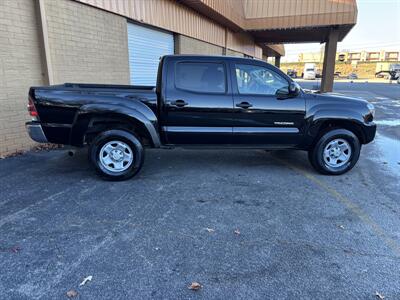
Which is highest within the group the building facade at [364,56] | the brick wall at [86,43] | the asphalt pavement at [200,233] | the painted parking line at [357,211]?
the building facade at [364,56]

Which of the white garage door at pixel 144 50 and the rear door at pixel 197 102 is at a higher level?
the white garage door at pixel 144 50

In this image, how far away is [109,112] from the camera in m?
4.70

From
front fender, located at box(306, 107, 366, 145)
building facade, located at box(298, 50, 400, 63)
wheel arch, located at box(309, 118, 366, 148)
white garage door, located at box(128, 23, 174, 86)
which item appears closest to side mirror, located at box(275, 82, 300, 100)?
front fender, located at box(306, 107, 366, 145)

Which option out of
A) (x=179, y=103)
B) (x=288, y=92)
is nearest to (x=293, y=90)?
(x=288, y=92)

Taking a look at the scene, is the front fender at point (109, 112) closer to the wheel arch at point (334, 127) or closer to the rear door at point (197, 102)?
the rear door at point (197, 102)

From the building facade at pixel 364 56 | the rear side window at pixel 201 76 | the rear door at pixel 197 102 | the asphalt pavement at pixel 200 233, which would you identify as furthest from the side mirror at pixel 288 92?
the building facade at pixel 364 56

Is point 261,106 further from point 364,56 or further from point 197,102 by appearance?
point 364,56

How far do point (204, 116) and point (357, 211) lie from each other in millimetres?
2610

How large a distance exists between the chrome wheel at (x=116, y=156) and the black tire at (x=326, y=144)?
125 inches

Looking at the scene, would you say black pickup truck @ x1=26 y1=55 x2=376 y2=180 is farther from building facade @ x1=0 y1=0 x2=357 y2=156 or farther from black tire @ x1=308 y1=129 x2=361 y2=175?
building facade @ x1=0 y1=0 x2=357 y2=156

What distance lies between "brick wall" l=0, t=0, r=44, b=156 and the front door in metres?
4.36

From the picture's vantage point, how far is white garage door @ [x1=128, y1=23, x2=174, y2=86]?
946 cm

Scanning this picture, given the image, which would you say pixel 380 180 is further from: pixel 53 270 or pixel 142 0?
pixel 142 0

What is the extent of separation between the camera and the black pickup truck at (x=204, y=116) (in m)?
4.68
